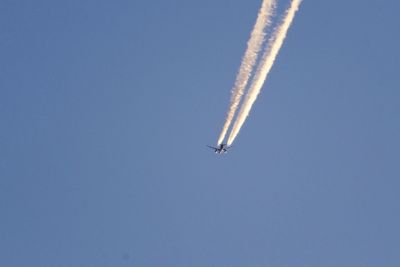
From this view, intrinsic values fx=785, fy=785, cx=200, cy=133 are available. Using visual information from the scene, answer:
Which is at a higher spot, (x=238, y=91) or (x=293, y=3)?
(x=293, y=3)

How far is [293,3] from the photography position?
51.4 meters

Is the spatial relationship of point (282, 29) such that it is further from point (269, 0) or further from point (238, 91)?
point (238, 91)

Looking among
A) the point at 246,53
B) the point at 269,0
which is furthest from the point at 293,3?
the point at 246,53

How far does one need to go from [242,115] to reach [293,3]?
10326mm

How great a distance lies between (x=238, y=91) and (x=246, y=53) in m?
3.32

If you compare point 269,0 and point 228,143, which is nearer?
point 269,0

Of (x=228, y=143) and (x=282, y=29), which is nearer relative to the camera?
(x=282, y=29)

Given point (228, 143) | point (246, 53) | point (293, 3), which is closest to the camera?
A: point (293, 3)

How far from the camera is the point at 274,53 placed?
5419 centimetres

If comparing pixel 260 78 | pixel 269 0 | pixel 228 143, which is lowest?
pixel 228 143

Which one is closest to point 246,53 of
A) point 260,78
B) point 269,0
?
point 260,78

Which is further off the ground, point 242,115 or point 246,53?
point 246,53

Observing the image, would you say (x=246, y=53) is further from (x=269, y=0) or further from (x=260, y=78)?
(x=269, y=0)

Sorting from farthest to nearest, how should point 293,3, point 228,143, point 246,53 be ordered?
point 228,143 → point 246,53 → point 293,3
